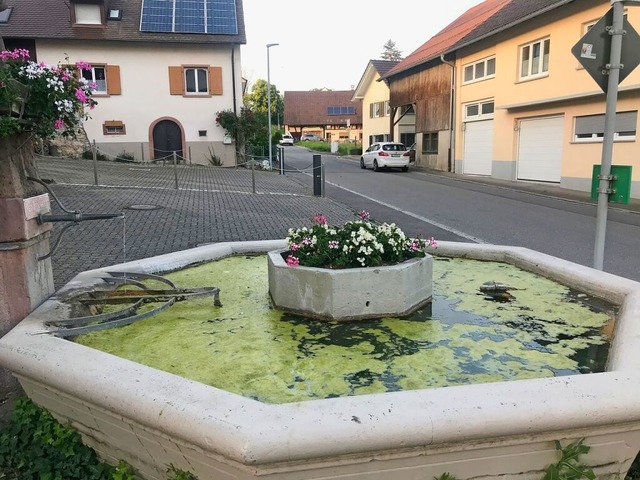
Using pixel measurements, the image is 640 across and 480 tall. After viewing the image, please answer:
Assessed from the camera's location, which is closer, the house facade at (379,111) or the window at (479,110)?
the window at (479,110)

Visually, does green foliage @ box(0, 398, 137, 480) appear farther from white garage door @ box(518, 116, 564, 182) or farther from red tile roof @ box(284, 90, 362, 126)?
red tile roof @ box(284, 90, 362, 126)

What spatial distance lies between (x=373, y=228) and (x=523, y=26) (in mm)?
20137

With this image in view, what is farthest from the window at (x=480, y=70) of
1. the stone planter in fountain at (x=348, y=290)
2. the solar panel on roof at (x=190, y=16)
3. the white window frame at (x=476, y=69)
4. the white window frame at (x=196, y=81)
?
the stone planter in fountain at (x=348, y=290)

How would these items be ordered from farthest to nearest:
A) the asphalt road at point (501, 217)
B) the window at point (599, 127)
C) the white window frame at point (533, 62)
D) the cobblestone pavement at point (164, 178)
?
the white window frame at point (533, 62), the cobblestone pavement at point (164, 178), the window at point (599, 127), the asphalt road at point (501, 217)

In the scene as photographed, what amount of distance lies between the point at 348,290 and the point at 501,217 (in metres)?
9.70

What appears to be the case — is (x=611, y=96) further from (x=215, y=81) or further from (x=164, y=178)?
(x=215, y=81)

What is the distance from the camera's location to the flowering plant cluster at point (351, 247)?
174 inches

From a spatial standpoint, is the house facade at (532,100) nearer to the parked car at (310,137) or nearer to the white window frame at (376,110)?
the white window frame at (376,110)

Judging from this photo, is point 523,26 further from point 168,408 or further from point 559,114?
point 168,408

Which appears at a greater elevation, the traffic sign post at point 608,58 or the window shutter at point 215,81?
the window shutter at point 215,81

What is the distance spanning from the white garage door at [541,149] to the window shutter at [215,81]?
585 inches

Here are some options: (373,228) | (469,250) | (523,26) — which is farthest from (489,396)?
(523,26)

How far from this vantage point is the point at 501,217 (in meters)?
13.0

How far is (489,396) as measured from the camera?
7.97 feet
